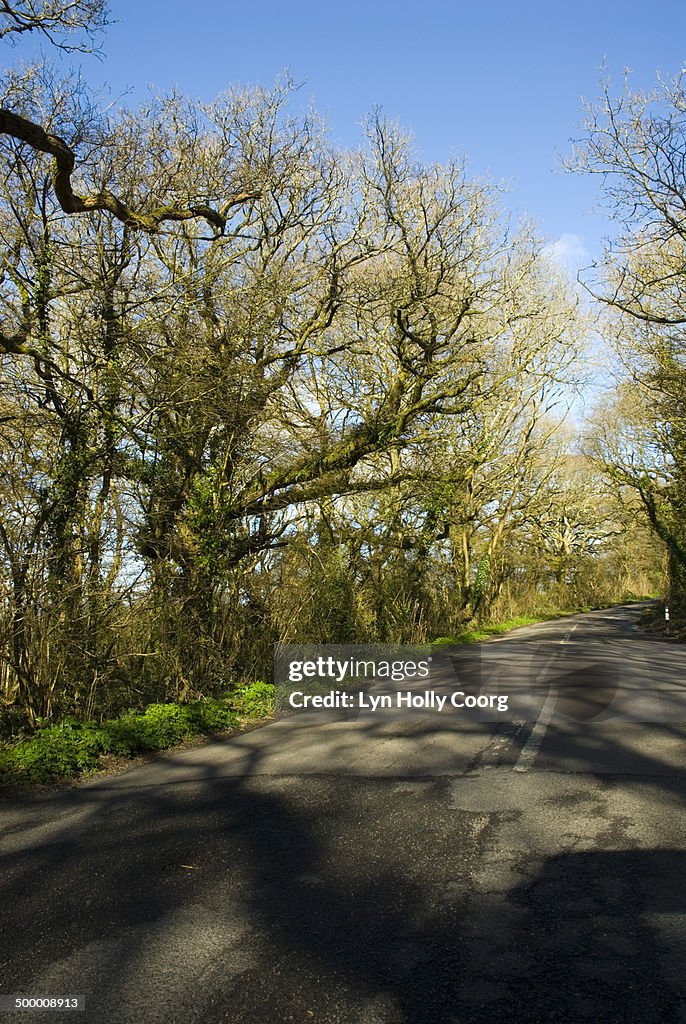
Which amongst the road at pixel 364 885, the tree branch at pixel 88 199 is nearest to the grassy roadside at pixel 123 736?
the road at pixel 364 885

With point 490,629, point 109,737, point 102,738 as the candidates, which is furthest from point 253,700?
point 490,629

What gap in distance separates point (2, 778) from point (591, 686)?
8.59m

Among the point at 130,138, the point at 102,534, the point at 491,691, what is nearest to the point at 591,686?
the point at 491,691

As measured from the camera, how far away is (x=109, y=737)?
27.6 feet

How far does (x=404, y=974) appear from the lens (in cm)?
352

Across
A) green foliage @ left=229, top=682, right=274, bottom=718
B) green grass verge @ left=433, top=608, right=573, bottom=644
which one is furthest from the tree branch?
green grass verge @ left=433, top=608, right=573, bottom=644

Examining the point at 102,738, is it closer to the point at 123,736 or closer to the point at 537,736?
the point at 123,736

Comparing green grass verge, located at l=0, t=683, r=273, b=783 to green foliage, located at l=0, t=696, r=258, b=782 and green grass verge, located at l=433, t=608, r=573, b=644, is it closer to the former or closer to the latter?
green foliage, located at l=0, t=696, r=258, b=782

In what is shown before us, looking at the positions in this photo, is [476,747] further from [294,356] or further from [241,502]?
[294,356]

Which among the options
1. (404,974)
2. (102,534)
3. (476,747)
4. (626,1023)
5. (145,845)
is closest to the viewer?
(626,1023)

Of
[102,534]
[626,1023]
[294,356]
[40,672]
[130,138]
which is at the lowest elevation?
[626,1023]

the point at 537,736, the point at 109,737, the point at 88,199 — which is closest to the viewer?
A: the point at 109,737

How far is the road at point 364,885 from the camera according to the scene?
3381 millimetres

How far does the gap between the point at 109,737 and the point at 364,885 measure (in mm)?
4587
